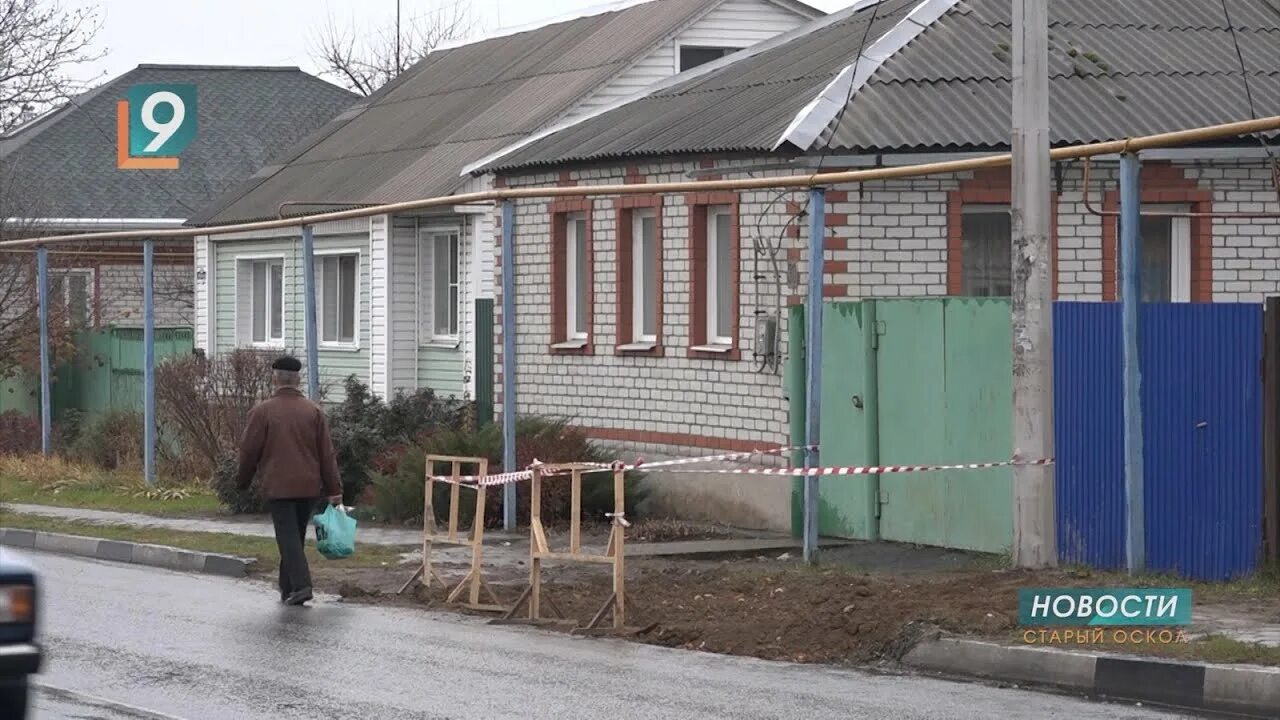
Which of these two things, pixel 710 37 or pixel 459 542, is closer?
pixel 459 542

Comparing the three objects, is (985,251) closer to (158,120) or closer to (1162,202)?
(1162,202)

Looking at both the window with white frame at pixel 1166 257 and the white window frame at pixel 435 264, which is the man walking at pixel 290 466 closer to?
the window with white frame at pixel 1166 257

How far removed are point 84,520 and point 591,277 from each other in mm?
5657

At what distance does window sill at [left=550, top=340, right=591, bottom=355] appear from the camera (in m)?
21.7

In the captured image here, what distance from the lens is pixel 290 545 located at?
47.2ft

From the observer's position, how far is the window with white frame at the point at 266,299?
1250 inches

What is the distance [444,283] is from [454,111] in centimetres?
346

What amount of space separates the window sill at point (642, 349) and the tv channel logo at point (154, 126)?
18.3 meters

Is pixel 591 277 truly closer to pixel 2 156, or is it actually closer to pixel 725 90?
pixel 725 90

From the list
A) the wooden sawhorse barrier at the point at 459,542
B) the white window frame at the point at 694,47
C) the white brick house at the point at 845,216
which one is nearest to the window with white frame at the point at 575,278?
the white brick house at the point at 845,216

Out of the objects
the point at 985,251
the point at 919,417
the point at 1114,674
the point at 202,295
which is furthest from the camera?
the point at 202,295

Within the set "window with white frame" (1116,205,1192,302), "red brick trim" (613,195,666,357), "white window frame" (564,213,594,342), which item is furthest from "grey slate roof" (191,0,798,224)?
"window with white frame" (1116,205,1192,302)

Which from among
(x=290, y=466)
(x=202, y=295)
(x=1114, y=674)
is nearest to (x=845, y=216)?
(x=290, y=466)

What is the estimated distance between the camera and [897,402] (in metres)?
16.5
